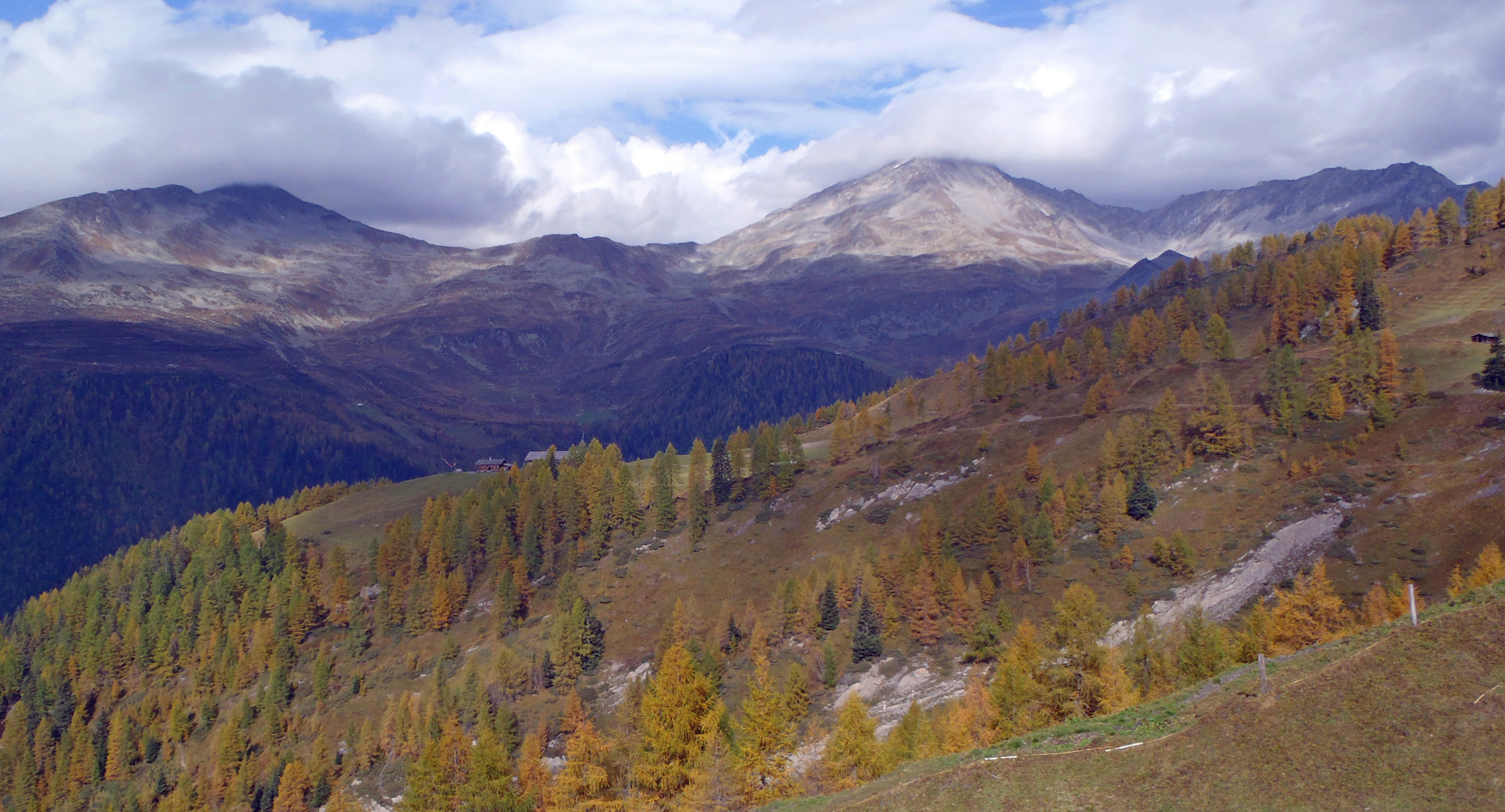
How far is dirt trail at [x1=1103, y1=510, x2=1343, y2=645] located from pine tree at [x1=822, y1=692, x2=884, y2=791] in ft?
169

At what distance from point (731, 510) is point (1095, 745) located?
133782mm

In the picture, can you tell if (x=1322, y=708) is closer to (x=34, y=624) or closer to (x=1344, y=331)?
(x=1344, y=331)

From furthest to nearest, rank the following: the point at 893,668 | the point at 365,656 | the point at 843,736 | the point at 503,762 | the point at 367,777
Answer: the point at 365,656, the point at 367,777, the point at 893,668, the point at 503,762, the point at 843,736

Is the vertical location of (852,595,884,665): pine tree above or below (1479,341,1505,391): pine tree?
below

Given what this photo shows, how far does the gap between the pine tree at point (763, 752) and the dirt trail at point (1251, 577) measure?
55469 millimetres

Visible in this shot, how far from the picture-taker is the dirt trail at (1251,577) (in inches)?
3853

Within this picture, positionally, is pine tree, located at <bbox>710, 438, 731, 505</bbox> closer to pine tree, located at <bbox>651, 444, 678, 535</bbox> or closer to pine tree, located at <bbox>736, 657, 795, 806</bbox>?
pine tree, located at <bbox>651, 444, 678, 535</bbox>

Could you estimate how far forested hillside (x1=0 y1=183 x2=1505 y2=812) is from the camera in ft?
204

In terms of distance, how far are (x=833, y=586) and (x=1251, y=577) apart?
53.0 m

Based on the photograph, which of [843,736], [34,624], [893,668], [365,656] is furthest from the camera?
[34,624]

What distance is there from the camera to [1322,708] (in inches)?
1287

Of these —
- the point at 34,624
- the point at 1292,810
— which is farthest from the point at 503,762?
the point at 34,624

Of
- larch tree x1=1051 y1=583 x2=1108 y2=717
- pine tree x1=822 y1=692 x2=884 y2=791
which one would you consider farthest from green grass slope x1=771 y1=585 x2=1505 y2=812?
pine tree x1=822 y1=692 x2=884 y2=791

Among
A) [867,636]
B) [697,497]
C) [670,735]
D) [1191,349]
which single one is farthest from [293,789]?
[1191,349]
